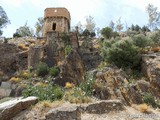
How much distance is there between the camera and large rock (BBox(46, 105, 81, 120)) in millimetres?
15219

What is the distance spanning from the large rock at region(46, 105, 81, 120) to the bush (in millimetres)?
11959

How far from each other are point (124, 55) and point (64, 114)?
1295 cm

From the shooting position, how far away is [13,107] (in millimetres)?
16422

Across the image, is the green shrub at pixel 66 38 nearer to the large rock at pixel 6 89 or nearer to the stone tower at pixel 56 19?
the stone tower at pixel 56 19

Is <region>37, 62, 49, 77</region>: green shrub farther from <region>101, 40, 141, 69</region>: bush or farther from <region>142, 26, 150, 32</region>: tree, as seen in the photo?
<region>142, 26, 150, 32</region>: tree

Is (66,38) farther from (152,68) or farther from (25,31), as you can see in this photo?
(25,31)

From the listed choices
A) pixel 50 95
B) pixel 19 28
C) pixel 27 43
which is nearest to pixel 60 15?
pixel 27 43

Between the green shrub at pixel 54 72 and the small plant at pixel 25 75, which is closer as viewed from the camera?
the green shrub at pixel 54 72

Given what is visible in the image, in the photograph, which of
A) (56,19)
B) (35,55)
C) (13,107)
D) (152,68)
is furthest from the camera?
(56,19)

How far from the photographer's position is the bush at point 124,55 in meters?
26.7

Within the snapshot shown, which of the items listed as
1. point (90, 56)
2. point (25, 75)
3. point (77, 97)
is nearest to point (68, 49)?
point (90, 56)

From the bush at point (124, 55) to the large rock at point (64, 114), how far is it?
11959mm

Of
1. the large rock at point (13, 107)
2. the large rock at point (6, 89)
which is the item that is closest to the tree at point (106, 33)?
the large rock at point (6, 89)

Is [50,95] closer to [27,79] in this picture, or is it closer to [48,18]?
[27,79]
